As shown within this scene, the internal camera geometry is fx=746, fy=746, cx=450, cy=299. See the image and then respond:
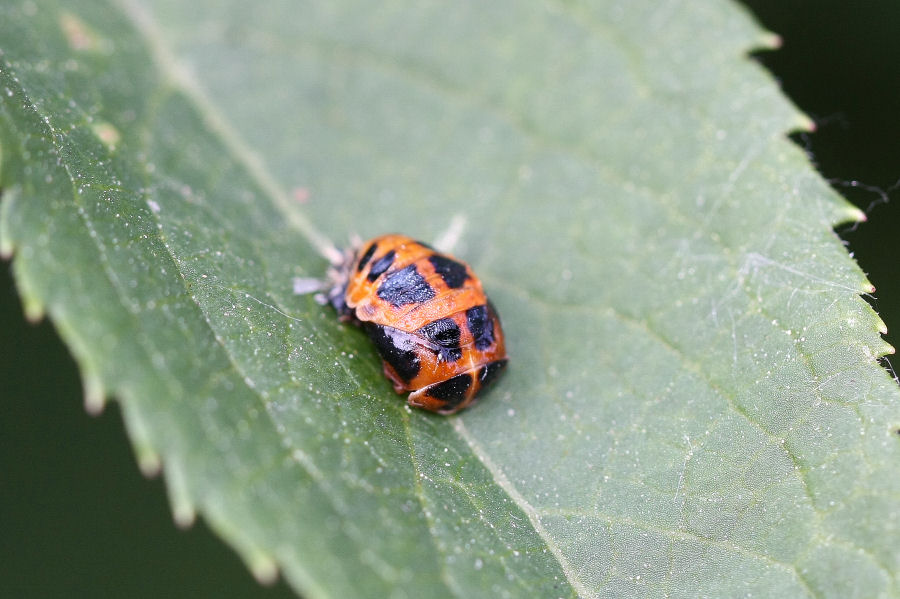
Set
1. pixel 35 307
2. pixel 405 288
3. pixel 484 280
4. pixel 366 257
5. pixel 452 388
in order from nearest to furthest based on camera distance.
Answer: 1. pixel 35 307
2. pixel 452 388
3. pixel 405 288
4. pixel 366 257
5. pixel 484 280

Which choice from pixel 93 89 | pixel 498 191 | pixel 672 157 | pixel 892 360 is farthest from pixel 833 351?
pixel 93 89

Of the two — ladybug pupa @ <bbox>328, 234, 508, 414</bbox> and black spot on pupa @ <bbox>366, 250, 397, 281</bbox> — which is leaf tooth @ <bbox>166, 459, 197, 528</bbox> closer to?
ladybug pupa @ <bbox>328, 234, 508, 414</bbox>

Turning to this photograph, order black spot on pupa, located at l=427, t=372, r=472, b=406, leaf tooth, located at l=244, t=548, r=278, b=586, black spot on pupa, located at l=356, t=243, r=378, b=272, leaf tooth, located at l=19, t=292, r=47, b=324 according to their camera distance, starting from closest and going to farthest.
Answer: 1. leaf tooth, located at l=244, t=548, r=278, b=586
2. leaf tooth, located at l=19, t=292, r=47, b=324
3. black spot on pupa, located at l=427, t=372, r=472, b=406
4. black spot on pupa, located at l=356, t=243, r=378, b=272

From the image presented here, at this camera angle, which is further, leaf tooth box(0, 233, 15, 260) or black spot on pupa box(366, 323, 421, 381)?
black spot on pupa box(366, 323, 421, 381)

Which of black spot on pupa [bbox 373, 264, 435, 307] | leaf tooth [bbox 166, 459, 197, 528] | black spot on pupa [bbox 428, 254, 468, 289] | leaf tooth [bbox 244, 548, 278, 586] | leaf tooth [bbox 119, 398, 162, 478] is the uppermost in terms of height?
leaf tooth [bbox 119, 398, 162, 478]

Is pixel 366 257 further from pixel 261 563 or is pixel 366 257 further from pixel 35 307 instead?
pixel 261 563

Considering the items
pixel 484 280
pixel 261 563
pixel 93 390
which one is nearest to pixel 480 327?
pixel 484 280

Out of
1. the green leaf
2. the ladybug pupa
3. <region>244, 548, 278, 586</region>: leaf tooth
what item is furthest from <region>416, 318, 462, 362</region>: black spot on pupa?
<region>244, 548, 278, 586</region>: leaf tooth

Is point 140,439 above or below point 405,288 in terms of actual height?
above
